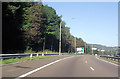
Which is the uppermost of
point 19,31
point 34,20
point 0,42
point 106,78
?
point 34,20

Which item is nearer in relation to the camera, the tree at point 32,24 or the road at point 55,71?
the road at point 55,71

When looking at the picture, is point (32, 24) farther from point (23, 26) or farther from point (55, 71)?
point (55, 71)

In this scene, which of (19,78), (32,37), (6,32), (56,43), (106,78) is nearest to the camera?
(19,78)

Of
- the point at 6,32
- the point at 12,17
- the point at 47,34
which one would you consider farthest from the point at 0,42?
the point at 47,34

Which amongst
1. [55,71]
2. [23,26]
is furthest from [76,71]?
[23,26]

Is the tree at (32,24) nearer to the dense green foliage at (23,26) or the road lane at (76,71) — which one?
the dense green foliage at (23,26)

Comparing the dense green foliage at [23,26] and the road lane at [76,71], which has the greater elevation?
the dense green foliage at [23,26]

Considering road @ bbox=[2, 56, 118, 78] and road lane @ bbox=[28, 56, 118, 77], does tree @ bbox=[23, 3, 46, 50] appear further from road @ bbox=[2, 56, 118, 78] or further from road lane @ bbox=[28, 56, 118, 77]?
road lane @ bbox=[28, 56, 118, 77]

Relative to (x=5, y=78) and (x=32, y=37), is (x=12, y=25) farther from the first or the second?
(x=5, y=78)

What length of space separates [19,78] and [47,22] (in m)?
56.9

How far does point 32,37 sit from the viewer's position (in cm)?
4684

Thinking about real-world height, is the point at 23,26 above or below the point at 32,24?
below

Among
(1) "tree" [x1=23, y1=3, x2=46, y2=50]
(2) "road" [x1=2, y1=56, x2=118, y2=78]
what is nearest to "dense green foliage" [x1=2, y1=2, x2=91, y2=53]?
(1) "tree" [x1=23, y1=3, x2=46, y2=50]

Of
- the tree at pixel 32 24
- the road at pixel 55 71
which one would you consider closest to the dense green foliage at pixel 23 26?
the tree at pixel 32 24
